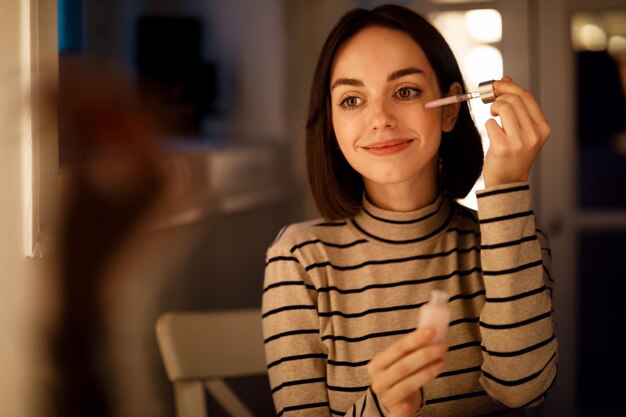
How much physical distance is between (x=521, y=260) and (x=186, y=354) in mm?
684

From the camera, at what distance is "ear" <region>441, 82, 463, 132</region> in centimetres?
106

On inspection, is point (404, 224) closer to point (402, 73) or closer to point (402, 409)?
point (402, 73)

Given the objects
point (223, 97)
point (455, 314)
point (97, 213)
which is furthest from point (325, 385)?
point (223, 97)

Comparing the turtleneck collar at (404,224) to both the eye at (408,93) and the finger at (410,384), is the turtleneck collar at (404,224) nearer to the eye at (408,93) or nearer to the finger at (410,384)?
the eye at (408,93)

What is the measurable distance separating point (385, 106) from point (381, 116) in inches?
0.9

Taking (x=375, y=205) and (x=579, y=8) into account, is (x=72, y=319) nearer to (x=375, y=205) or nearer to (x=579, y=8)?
(x=375, y=205)

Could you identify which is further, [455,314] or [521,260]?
[455,314]

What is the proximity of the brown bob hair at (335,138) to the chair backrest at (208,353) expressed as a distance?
0.41m

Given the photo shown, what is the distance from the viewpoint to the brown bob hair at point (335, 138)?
3.34 feet

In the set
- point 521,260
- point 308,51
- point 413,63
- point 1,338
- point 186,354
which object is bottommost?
point 186,354

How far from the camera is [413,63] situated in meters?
1.00

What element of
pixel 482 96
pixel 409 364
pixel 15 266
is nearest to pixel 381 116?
pixel 482 96

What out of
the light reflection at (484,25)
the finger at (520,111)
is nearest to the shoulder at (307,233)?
the finger at (520,111)

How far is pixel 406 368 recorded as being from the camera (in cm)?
71
